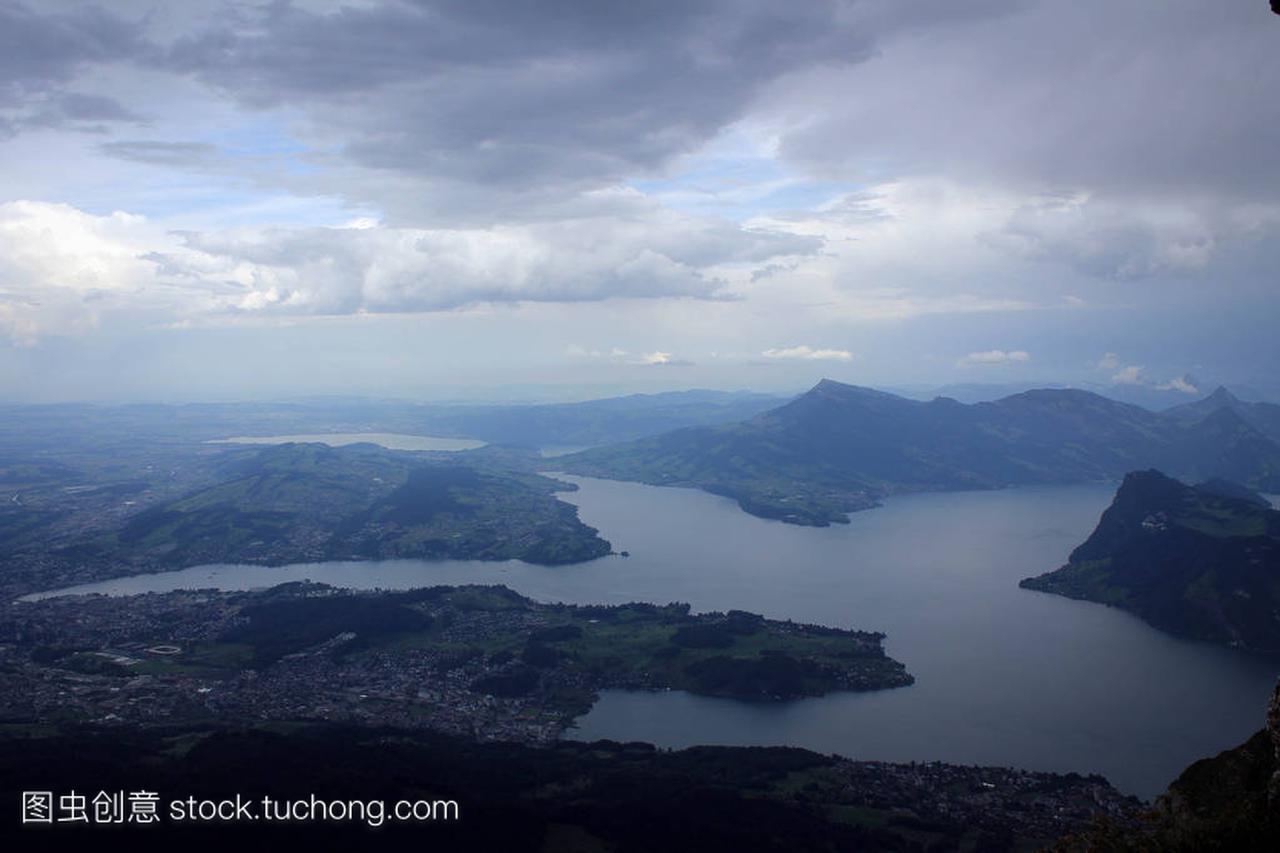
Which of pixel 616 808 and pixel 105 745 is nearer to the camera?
pixel 616 808

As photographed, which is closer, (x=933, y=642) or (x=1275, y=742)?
(x=1275, y=742)

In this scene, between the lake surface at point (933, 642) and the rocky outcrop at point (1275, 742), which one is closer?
the rocky outcrop at point (1275, 742)

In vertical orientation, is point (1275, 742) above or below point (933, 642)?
above

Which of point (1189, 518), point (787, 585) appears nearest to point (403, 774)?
point (787, 585)

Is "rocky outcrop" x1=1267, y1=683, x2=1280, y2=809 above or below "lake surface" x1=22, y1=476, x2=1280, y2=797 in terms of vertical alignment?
above

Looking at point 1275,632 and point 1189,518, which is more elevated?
point 1189,518

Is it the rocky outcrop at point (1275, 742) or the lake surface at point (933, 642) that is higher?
the rocky outcrop at point (1275, 742)

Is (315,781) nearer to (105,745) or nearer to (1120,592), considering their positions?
(105,745)

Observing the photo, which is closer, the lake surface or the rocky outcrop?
the rocky outcrop
